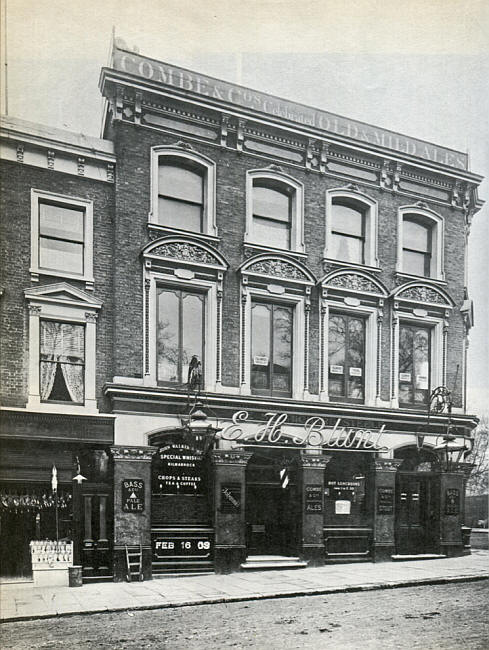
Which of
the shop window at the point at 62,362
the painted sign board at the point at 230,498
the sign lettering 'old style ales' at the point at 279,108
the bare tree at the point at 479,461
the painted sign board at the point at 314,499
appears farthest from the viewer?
the bare tree at the point at 479,461

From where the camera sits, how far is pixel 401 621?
10375 millimetres

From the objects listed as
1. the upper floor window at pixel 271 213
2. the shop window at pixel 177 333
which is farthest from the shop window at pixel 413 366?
the shop window at pixel 177 333

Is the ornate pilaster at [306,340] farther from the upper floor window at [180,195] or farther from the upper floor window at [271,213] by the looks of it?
the upper floor window at [180,195]

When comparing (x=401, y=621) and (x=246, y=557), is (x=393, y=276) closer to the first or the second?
(x=246, y=557)

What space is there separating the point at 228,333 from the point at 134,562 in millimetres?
5143

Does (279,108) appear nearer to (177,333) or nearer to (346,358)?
(177,333)

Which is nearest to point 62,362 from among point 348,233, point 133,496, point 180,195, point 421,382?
point 133,496

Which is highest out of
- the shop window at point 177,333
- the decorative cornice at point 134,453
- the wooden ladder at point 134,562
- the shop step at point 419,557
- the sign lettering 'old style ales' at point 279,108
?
the sign lettering 'old style ales' at point 279,108

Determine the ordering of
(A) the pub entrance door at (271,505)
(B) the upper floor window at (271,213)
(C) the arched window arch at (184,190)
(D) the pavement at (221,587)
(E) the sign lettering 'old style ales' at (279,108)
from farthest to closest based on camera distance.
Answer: (B) the upper floor window at (271,213)
(A) the pub entrance door at (271,505)
(C) the arched window arch at (184,190)
(E) the sign lettering 'old style ales' at (279,108)
(D) the pavement at (221,587)

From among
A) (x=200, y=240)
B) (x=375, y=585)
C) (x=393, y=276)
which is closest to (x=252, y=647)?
(x=375, y=585)

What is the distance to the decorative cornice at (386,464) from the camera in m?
16.1

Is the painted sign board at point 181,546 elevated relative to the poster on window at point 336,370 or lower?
lower

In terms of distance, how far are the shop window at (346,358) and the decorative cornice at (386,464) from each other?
1591 millimetres

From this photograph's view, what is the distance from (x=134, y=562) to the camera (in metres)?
13.2
